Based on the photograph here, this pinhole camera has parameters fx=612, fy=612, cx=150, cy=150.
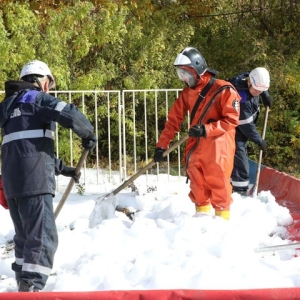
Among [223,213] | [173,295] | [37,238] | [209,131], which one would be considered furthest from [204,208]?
[173,295]

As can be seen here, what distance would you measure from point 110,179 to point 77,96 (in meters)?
1.74

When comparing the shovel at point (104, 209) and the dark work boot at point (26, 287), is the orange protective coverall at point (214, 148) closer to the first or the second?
the shovel at point (104, 209)

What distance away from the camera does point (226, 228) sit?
4.90 metres

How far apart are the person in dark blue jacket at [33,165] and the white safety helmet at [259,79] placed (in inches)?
112

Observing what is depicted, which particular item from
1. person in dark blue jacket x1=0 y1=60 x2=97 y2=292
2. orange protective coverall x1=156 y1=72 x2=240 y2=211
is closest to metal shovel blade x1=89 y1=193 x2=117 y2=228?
orange protective coverall x1=156 y1=72 x2=240 y2=211

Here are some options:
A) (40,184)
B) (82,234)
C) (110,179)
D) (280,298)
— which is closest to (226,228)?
(82,234)

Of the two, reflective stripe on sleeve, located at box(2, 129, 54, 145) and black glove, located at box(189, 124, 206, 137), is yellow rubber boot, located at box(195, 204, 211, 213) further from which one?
reflective stripe on sleeve, located at box(2, 129, 54, 145)

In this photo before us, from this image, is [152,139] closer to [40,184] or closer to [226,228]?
[226,228]

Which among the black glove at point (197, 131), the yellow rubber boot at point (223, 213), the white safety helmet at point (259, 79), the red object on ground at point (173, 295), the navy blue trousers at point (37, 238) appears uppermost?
the white safety helmet at point (259, 79)

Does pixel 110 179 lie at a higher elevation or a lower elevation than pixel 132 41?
lower

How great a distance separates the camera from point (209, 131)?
5.04 m

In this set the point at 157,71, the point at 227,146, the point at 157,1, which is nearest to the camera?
the point at 227,146

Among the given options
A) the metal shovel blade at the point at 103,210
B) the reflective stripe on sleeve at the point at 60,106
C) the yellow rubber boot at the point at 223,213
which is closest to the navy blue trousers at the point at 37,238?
the reflective stripe on sleeve at the point at 60,106

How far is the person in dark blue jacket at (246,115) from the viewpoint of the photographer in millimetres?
6395
